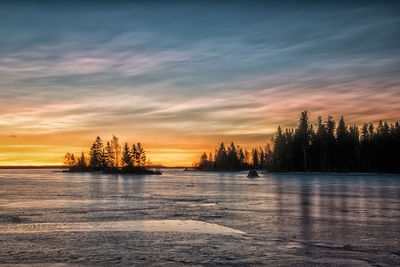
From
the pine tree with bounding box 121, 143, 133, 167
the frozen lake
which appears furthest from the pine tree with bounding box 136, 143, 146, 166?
the frozen lake

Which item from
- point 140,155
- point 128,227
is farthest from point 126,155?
point 128,227

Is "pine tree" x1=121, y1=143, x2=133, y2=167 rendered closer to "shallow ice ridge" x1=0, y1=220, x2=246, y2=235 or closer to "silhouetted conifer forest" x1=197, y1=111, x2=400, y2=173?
"silhouetted conifer forest" x1=197, y1=111, x2=400, y2=173

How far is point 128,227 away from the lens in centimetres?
1602

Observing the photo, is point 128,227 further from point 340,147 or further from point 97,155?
point 97,155

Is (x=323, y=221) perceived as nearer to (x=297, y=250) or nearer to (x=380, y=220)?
(x=380, y=220)

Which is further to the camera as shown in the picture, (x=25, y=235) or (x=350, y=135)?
(x=350, y=135)

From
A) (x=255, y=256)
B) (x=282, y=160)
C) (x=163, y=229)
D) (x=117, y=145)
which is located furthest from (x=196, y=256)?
(x=117, y=145)

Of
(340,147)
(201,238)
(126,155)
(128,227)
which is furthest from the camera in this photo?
(126,155)

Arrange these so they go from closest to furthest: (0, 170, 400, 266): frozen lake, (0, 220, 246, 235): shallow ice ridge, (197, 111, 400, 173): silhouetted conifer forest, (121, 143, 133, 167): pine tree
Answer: (0, 170, 400, 266): frozen lake < (0, 220, 246, 235): shallow ice ridge < (197, 111, 400, 173): silhouetted conifer forest < (121, 143, 133, 167): pine tree

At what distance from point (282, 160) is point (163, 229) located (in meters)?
141

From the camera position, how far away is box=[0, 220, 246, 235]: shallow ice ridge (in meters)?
15.2

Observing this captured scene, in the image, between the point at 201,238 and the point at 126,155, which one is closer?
the point at 201,238

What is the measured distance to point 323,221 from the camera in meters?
17.5

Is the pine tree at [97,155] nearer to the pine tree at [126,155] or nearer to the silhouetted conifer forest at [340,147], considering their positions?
the pine tree at [126,155]
